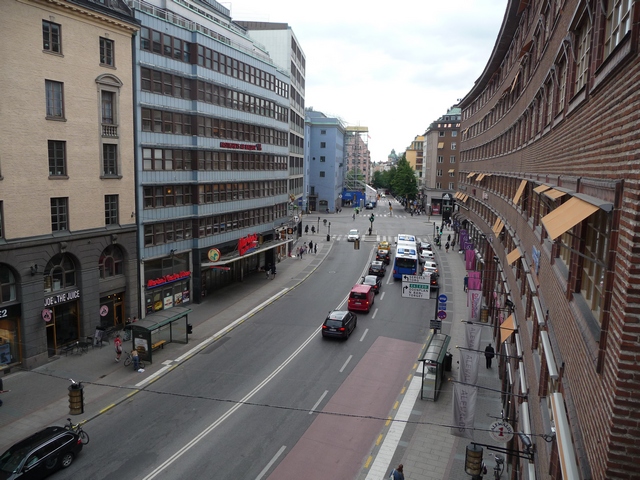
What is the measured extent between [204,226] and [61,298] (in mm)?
12877

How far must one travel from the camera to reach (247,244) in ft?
137

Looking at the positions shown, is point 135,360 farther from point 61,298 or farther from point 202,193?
point 202,193

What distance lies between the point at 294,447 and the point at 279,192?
115ft

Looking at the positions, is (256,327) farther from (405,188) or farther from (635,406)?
(405,188)

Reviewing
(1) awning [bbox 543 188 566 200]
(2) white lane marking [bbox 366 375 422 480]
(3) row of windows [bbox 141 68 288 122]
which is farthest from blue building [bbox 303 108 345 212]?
(1) awning [bbox 543 188 566 200]

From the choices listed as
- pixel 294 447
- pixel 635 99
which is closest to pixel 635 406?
pixel 635 99

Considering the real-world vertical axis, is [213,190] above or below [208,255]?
above

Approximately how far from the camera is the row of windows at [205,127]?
32.9m

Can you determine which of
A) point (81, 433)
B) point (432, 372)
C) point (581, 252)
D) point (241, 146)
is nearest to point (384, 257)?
point (241, 146)

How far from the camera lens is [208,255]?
37.7 metres

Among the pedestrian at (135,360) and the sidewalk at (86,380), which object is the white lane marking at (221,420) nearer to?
the sidewalk at (86,380)

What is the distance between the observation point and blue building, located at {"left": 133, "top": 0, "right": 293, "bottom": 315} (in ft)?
107

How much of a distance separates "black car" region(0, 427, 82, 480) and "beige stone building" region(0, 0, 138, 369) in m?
9.88

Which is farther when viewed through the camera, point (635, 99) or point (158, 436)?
point (158, 436)
